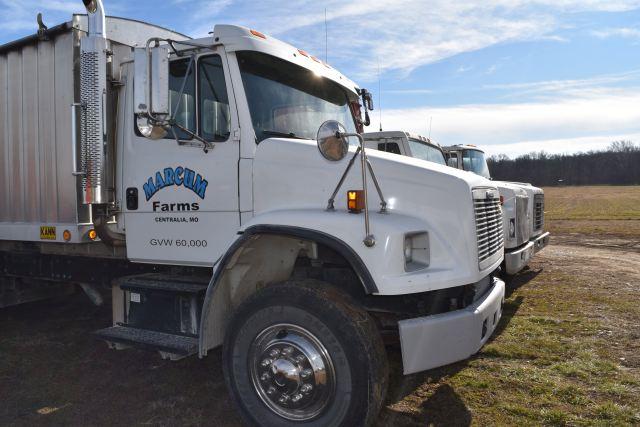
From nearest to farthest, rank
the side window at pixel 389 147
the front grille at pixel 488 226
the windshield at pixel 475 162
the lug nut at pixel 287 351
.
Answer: the lug nut at pixel 287 351, the front grille at pixel 488 226, the side window at pixel 389 147, the windshield at pixel 475 162

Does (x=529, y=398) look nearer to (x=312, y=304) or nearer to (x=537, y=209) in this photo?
(x=312, y=304)

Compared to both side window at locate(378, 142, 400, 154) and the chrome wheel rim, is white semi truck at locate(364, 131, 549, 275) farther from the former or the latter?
the chrome wheel rim

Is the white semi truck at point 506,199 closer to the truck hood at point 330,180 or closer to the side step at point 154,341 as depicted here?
the truck hood at point 330,180

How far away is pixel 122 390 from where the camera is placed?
4316 millimetres

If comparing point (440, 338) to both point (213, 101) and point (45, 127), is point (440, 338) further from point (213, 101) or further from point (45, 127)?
point (45, 127)

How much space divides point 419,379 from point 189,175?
261 cm

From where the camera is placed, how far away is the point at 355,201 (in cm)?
327

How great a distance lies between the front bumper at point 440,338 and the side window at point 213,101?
191cm

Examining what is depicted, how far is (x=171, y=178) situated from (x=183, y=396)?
1.76 m

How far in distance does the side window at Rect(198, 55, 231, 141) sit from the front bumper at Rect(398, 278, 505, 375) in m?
1.91

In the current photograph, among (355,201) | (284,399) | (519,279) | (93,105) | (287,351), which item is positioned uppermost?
(93,105)

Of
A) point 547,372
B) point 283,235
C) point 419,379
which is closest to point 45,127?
point 283,235

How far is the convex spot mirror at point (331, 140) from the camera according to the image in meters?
3.13

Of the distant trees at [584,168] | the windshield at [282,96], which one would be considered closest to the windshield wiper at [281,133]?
the windshield at [282,96]
